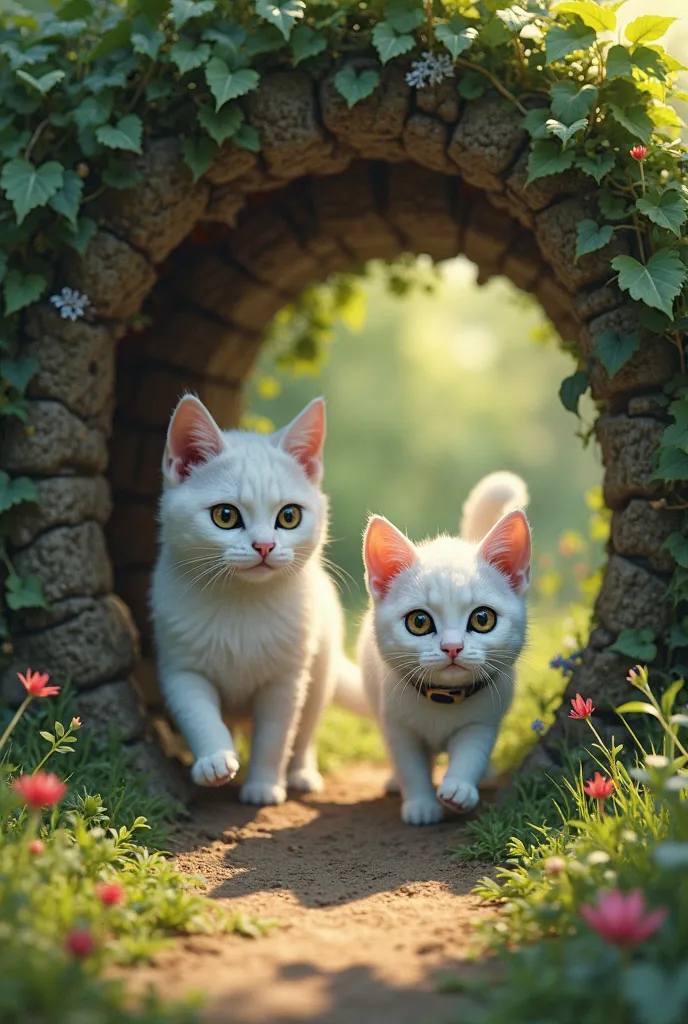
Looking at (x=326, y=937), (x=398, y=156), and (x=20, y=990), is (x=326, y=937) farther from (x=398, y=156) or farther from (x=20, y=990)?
(x=398, y=156)

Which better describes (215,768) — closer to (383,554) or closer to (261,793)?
(261,793)

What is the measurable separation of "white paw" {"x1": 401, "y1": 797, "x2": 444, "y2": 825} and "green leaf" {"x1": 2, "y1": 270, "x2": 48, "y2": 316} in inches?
91.4

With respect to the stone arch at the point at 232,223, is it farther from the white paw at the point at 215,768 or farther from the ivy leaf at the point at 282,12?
the white paw at the point at 215,768

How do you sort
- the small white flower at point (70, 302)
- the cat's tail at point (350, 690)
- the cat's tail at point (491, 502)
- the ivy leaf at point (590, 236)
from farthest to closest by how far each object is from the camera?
the cat's tail at point (350, 690) → the cat's tail at point (491, 502) → the small white flower at point (70, 302) → the ivy leaf at point (590, 236)

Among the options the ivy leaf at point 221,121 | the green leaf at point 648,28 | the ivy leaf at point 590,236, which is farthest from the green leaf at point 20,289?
the green leaf at point 648,28

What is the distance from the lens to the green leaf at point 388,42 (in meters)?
3.42

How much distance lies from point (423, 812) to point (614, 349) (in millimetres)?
1820

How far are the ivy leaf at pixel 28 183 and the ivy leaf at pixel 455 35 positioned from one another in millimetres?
1387

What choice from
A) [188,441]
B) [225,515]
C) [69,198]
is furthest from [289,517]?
[69,198]

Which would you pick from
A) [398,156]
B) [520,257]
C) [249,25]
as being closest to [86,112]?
[249,25]

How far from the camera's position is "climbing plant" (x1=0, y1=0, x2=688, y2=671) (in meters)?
3.36

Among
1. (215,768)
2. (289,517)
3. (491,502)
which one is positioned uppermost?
(491,502)

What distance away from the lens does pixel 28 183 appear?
353cm

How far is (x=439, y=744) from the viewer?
381 centimetres
